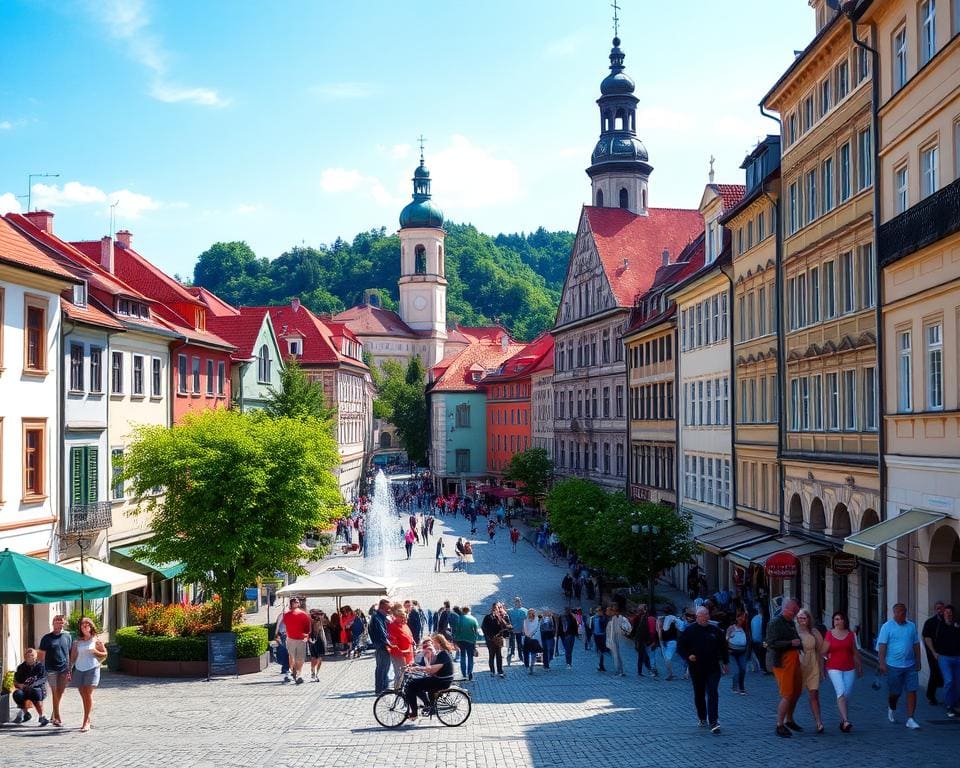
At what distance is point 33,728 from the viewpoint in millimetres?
17906

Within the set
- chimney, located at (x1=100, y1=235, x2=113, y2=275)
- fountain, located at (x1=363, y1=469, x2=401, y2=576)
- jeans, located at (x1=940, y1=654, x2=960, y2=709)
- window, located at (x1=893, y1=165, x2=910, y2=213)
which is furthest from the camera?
fountain, located at (x1=363, y1=469, x2=401, y2=576)

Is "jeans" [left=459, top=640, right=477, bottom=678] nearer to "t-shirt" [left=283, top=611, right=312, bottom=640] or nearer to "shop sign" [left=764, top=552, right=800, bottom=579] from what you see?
"t-shirt" [left=283, top=611, right=312, bottom=640]

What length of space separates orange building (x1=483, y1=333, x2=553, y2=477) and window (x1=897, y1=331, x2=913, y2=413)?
6646 centimetres

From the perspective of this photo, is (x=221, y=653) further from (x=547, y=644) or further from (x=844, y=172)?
(x=844, y=172)

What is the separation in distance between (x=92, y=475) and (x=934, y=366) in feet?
74.5

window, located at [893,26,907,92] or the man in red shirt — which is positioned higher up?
window, located at [893,26,907,92]

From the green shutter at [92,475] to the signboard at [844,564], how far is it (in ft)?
65.0

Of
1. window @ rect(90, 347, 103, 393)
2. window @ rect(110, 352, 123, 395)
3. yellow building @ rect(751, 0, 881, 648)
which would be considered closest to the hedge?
window @ rect(90, 347, 103, 393)

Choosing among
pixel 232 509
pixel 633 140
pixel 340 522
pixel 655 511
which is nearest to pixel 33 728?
pixel 232 509

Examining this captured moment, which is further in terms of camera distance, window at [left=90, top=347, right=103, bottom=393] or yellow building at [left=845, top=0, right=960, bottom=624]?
window at [left=90, top=347, right=103, bottom=393]

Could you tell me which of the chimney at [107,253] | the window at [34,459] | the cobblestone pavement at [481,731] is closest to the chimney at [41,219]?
the chimney at [107,253]

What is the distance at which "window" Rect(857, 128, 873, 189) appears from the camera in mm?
26641

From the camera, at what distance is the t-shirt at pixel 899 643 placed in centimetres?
1598

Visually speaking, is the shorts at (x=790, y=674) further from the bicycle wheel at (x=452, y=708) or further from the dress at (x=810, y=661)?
the bicycle wheel at (x=452, y=708)
